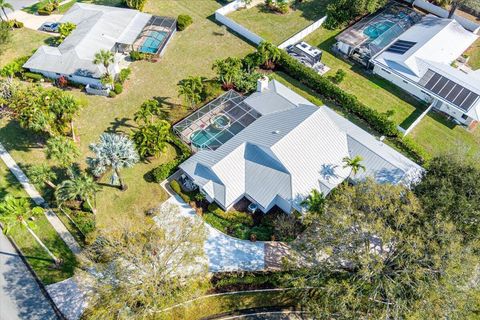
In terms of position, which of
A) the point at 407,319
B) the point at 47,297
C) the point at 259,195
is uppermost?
the point at 407,319

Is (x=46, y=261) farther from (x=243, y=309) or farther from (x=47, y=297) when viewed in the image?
(x=243, y=309)

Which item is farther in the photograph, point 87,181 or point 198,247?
point 87,181

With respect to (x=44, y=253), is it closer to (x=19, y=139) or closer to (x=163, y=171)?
(x=163, y=171)

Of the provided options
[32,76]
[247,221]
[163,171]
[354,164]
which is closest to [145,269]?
[247,221]

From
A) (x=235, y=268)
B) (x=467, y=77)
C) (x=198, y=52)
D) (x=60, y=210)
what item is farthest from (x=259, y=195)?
(x=467, y=77)

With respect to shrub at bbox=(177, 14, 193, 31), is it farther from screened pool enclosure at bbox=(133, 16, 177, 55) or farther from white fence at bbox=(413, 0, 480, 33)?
white fence at bbox=(413, 0, 480, 33)

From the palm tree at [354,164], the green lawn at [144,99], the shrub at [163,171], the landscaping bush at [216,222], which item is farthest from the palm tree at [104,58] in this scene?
the palm tree at [354,164]

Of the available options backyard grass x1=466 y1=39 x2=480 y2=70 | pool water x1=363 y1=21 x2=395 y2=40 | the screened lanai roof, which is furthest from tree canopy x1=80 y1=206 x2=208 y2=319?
backyard grass x1=466 y1=39 x2=480 y2=70

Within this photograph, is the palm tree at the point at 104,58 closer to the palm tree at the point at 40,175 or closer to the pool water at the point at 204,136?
the pool water at the point at 204,136
